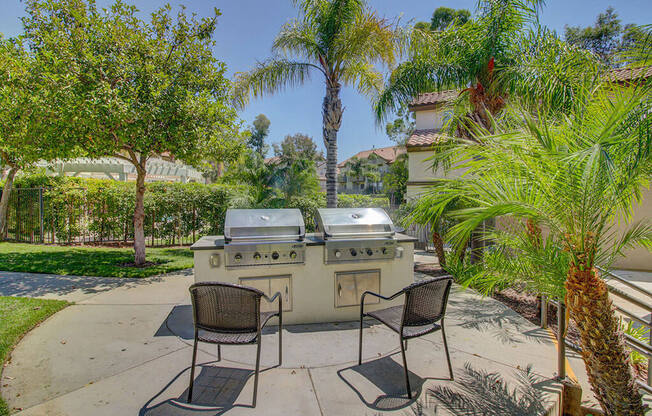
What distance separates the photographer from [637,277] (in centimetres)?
834

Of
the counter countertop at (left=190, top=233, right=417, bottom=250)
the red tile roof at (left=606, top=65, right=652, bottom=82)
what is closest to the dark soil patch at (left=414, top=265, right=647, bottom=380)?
the counter countertop at (left=190, top=233, right=417, bottom=250)

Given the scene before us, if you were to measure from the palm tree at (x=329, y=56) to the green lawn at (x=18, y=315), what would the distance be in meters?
6.06

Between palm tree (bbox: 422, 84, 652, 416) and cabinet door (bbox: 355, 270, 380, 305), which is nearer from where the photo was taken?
palm tree (bbox: 422, 84, 652, 416)

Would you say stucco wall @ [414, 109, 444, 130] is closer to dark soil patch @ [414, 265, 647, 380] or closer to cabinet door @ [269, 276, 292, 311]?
dark soil patch @ [414, 265, 647, 380]

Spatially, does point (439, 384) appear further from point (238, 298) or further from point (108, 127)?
point (108, 127)

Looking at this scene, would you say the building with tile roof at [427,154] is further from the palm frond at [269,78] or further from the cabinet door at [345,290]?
→ the cabinet door at [345,290]

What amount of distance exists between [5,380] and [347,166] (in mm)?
43968

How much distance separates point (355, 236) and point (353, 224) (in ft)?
0.59

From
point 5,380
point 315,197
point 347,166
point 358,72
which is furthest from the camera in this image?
Answer: point 347,166

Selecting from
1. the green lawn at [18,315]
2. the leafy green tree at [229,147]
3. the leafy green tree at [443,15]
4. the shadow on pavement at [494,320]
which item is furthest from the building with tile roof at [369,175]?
the green lawn at [18,315]

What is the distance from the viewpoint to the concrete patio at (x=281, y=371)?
2.60 meters

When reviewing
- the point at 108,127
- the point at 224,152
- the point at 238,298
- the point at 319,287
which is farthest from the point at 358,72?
the point at 238,298

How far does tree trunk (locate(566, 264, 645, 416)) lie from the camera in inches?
98.6

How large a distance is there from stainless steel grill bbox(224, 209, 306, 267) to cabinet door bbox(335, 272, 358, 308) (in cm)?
60
